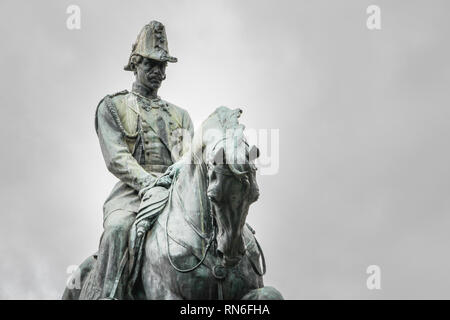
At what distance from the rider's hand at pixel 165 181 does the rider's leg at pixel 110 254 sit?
2.00 ft

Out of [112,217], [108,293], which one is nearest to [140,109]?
[112,217]

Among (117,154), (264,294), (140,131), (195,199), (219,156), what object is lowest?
(264,294)

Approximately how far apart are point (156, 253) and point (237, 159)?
2.24 meters

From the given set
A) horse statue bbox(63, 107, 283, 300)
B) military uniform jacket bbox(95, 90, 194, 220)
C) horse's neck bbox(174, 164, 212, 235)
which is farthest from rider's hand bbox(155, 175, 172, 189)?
horse's neck bbox(174, 164, 212, 235)

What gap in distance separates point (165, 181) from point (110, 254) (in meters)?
1.36

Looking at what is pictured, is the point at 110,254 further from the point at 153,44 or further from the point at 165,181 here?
the point at 153,44

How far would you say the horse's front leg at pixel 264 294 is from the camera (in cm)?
1484

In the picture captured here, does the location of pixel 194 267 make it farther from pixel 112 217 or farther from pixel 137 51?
pixel 137 51

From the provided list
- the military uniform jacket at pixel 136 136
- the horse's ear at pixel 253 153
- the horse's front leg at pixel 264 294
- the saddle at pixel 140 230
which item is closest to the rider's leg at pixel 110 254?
the saddle at pixel 140 230

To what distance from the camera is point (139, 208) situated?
1622cm

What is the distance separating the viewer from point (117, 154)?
701 inches

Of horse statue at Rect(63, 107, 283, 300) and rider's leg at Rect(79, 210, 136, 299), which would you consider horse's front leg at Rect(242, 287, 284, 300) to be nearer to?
horse statue at Rect(63, 107, 283, 300)

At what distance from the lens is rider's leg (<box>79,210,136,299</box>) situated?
52.1 ft

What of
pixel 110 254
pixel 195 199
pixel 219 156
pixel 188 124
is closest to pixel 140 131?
pixel 188 124
